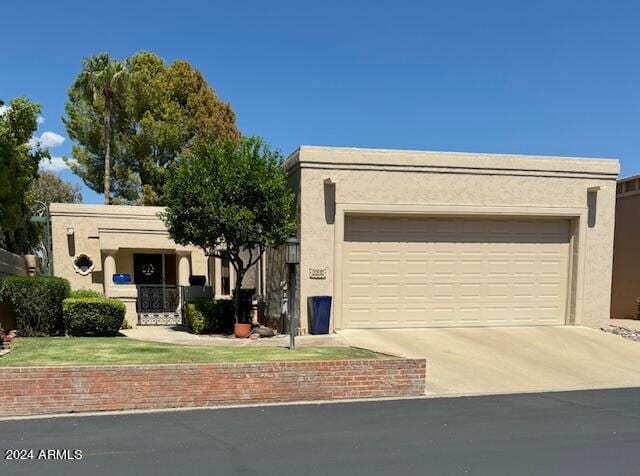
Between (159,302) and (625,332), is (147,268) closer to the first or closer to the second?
(159,302)

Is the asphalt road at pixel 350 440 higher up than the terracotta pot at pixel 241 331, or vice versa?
the asphalt road at pixel 350 440

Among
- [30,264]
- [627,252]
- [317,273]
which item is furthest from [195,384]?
[627,252]

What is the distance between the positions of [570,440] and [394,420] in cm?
196

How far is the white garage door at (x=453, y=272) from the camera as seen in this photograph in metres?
11.6

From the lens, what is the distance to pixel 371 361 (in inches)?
276

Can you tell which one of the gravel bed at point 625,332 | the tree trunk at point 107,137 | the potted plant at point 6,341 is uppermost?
the tree trunk at point 107,137

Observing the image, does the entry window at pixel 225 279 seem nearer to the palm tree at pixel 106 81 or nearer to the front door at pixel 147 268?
the front door at pixel 147 268

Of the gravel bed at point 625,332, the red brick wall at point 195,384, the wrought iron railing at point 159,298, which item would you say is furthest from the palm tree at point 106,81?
the gravel bed at point 625,332

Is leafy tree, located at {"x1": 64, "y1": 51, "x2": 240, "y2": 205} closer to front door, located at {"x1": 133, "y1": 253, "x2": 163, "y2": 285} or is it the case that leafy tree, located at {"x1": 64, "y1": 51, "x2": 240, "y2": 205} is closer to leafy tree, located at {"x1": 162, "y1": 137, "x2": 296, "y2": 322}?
front door, located at {"x1": 133, "y1": 253, "x2": 163, "y2": 285}

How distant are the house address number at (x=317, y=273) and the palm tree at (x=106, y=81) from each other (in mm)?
16890

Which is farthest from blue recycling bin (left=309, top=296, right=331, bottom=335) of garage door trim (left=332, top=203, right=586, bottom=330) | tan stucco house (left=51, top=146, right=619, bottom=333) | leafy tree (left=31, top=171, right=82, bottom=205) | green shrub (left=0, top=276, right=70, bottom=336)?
leafy tree (left=31, top=171, right=82, bottom=205)

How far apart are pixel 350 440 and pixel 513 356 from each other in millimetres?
5756

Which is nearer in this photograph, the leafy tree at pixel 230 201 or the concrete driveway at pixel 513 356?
the concrete driveway at pixel 513 356

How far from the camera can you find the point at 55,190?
35.5 metres
